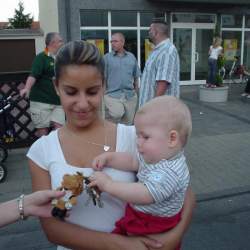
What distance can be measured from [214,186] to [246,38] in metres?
12.9

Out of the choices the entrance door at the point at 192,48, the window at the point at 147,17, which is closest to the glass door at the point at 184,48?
the entrance door at the point at 192,48

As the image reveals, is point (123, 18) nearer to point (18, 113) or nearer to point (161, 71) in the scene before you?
point (18, 113)

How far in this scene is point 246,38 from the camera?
16375mm

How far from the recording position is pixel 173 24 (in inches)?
585

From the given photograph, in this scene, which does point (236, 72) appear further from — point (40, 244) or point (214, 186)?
point (40, 244)

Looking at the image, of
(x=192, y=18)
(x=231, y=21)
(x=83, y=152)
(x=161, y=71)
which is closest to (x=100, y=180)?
(x=83, y=152)

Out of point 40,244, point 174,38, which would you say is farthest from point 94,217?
point 174,38

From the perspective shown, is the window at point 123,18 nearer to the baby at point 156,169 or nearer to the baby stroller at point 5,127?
the baby stroller at point 5,127

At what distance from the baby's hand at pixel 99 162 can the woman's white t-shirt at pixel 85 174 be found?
1.6 inches

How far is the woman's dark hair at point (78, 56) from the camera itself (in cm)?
148

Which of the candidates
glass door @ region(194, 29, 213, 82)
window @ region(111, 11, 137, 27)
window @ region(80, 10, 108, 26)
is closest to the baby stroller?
window @ region(80, 10, 108, 26)

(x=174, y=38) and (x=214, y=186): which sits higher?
(x=174, y=38)

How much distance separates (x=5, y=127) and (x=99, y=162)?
495cm

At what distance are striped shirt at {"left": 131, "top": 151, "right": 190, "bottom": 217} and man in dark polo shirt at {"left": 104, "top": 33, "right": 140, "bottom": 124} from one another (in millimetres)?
4601
